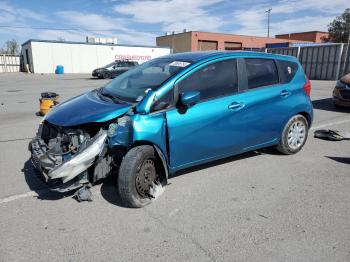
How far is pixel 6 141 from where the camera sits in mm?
6582

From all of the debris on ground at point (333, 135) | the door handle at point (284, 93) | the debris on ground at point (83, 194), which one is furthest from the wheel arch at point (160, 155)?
the debris on ground at point (333, 135)

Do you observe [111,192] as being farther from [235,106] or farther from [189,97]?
[235,106]

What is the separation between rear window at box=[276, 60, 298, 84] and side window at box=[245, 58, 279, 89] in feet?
0.42

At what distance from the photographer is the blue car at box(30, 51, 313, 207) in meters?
3.62

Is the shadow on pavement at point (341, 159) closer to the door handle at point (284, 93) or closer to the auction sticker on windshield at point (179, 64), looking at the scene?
the door handle at point (284, 93)

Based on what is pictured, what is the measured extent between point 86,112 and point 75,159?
0.65 meters

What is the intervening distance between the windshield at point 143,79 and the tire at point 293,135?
2164 millimetres

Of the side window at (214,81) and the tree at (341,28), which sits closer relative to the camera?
the side window at (214,81)

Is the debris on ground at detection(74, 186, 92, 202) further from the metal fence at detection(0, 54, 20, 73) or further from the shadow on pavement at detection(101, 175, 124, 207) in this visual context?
the metal fence at detection(0, 54, 20, 73)

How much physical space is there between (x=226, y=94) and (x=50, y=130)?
2346 millimetres

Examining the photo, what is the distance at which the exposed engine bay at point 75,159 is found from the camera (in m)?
3.48

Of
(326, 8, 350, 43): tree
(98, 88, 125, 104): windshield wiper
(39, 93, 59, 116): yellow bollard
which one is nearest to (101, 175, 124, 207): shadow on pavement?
(98, 88, 125, 104): windshield wiper

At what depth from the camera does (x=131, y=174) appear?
140 inches

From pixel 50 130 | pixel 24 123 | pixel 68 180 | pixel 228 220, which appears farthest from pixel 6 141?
pixel 228 220
